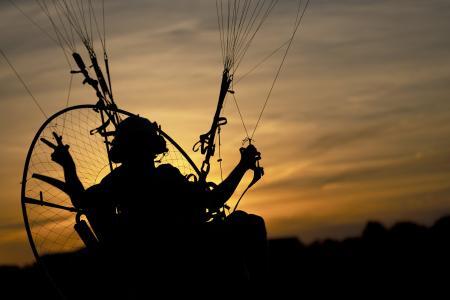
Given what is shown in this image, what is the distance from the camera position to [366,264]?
35.0m

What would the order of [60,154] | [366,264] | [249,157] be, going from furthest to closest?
[366,264], [249,157], [60,154]

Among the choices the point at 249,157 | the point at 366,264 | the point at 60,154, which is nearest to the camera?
the point at 60,154

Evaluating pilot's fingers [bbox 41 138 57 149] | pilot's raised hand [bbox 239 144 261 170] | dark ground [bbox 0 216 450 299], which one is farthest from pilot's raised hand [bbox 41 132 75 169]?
dark ground [bbox 0 216 450 299]

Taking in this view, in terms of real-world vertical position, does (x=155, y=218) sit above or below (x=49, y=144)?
below

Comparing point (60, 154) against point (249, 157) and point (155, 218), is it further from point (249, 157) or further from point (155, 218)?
point (249, 157)

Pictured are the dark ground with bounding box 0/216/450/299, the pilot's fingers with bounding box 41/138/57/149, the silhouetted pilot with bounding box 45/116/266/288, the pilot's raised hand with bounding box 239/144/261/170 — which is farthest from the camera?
the dark ground with bounding box 0/216/450/299

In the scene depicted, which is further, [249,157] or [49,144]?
[249,157]

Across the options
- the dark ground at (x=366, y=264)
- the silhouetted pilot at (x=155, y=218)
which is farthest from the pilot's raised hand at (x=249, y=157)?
the dark ground at (x=366, y=264)

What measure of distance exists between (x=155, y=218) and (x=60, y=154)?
1.76 metres

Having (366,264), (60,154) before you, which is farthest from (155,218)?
(366,264)

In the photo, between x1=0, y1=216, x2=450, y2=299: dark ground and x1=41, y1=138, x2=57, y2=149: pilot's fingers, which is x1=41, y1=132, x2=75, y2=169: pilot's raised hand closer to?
x1=41, y1=138, x2=57, y2=149: pilot's fingers

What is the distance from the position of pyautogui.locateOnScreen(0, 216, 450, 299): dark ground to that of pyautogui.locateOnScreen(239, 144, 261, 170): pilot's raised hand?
35.4 feet

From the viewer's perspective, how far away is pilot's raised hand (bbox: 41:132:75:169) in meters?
13.4

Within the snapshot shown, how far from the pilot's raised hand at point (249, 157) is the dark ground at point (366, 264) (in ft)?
35.4
